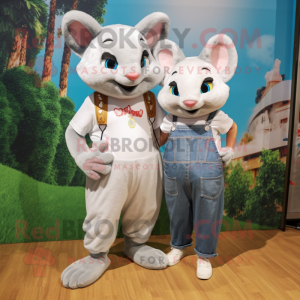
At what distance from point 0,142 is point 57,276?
101 centimetres

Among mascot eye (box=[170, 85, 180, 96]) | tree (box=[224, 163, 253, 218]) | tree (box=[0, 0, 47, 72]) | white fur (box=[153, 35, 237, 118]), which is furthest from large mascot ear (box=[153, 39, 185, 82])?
tree (box=[224, 163, 253, 218])

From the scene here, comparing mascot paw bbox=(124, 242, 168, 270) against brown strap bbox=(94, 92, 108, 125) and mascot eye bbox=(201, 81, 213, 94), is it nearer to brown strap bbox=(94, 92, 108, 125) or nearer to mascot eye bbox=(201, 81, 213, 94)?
brown strap bbox=(94, 92, 108, 125)

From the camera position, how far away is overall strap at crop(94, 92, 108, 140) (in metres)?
1.93

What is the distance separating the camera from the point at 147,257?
2111 millimetres

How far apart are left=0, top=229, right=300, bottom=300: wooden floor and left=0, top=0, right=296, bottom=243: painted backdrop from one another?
0.29 metres

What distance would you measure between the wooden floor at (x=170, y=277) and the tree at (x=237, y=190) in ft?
1.05

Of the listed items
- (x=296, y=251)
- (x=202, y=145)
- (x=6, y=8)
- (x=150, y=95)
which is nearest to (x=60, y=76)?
(x=6, y=8)

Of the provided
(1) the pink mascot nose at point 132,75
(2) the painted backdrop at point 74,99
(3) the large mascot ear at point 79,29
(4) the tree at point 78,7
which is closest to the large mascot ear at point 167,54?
(1) the pink mascot nose at point 132,75

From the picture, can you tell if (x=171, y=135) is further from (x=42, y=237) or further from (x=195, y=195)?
(x=42, y=237)

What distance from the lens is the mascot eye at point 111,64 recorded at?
186 centimetres

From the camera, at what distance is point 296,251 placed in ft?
7.89

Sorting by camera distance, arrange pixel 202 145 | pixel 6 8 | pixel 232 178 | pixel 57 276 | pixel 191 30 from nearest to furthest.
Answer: pixel 202 145 < pixel 57 276 < pixel 6 8 < pixel 191 30 < pixel 232 178

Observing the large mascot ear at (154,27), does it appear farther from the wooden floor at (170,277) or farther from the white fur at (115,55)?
the wooden floor at (170,277)

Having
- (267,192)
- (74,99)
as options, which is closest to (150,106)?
(74,99)
